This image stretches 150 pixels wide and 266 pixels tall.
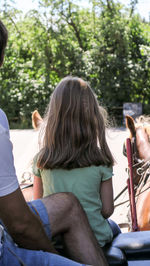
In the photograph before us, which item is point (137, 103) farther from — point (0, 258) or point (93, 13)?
point (0, 258)

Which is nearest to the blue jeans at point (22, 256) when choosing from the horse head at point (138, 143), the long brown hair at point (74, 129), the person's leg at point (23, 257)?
the person's leg at point (23, 257)

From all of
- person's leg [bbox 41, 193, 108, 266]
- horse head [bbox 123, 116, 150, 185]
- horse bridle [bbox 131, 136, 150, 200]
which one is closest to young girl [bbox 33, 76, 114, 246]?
person's leg [bbox 41, 193, 108, 266]

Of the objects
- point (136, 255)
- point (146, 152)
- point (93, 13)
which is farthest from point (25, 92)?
point (136, 255)

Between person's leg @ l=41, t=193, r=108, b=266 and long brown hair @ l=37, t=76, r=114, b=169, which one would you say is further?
long brown hair @ l=37, t=76, r=114, b=169

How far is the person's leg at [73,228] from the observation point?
5.17 feet

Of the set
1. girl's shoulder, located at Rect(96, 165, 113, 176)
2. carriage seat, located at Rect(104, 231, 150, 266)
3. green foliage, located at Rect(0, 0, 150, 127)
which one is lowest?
carriage seat, located at Rect(104, 231, 150, 266)

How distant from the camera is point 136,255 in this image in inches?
71.7

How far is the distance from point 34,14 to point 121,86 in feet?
15.7

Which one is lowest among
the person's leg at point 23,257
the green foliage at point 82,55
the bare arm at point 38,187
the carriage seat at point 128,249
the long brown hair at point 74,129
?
the carriage seat at point 128,249

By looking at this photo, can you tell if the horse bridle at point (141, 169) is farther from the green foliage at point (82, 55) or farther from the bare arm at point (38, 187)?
the green foliage at point (82, 55)

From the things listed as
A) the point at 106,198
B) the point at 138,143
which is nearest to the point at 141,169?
the point at 138,143

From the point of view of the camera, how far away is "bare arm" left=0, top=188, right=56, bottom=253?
1268 millimetres

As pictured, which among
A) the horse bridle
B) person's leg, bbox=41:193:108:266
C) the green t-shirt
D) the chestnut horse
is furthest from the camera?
the horse bridle

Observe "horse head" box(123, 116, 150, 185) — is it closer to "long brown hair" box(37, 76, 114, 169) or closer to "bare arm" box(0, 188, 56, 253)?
"long brown hair" box(37, 76, 114, 169)
